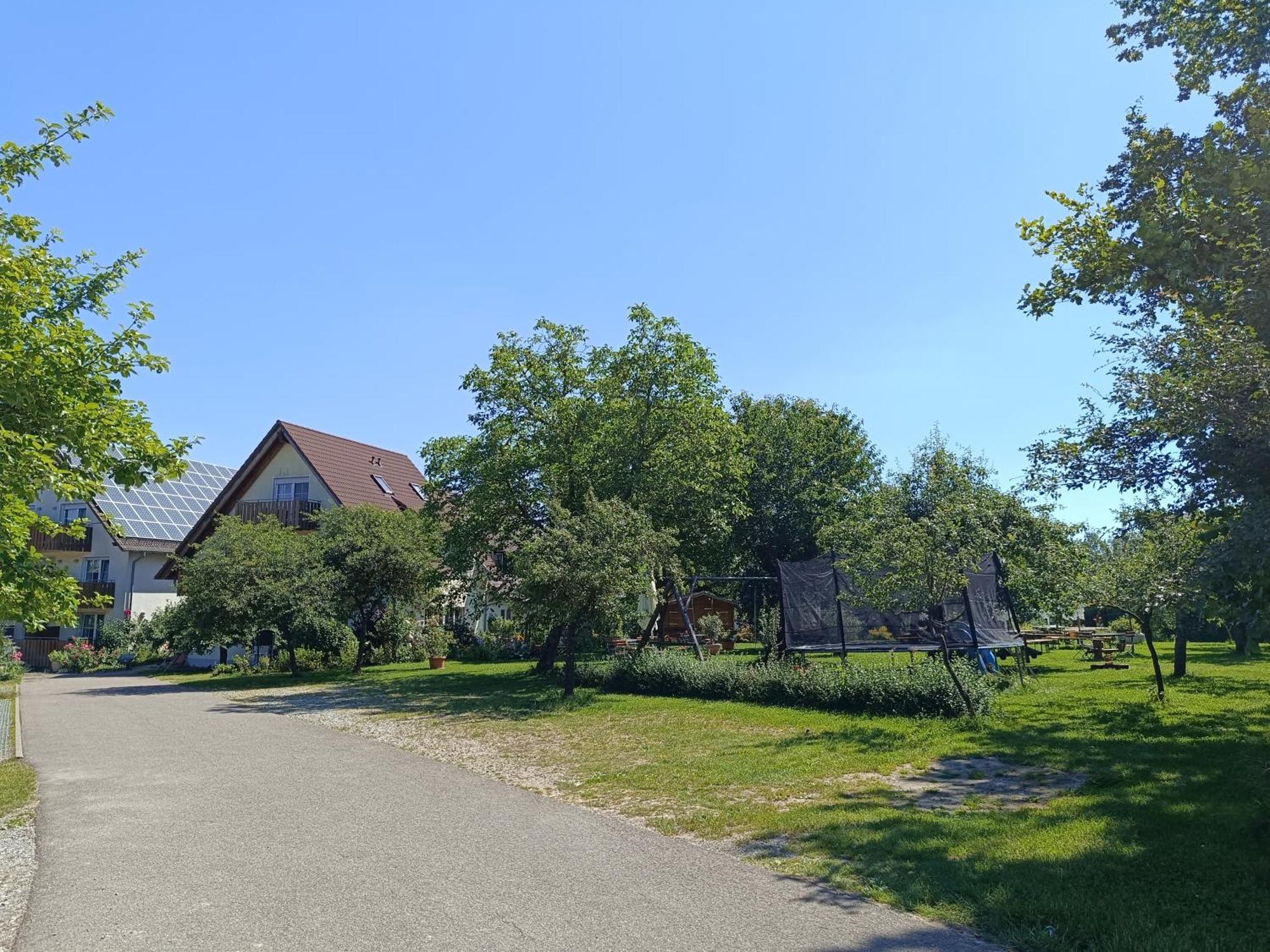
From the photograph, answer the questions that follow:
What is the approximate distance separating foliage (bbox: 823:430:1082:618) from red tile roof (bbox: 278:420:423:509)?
21250 millimetres

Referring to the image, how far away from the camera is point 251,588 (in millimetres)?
23859

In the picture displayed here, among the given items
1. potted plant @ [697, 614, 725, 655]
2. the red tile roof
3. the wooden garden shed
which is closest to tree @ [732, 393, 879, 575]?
potted plant @ [697, 614, 725, 655]

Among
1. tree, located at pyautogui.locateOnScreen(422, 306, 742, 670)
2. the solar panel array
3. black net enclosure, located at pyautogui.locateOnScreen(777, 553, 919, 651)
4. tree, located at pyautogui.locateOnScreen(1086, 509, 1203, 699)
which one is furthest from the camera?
the solar panel array

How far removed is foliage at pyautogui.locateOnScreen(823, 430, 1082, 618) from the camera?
13.7 meters

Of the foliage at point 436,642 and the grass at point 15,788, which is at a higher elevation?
the foliage at point 436,642

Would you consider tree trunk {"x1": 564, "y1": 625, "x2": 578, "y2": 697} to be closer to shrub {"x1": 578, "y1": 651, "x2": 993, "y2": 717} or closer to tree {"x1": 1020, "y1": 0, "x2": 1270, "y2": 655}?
shrub {"x1": 578, "y1": 651, "x2": 993, "y2": 717}

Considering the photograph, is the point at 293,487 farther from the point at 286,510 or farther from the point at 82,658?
the point at 82,658

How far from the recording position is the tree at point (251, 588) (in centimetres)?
2359

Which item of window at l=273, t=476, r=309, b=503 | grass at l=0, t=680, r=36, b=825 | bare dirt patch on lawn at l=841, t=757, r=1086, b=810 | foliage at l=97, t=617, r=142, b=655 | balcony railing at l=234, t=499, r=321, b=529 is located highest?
window at l=273, t=476, r=309, b=503

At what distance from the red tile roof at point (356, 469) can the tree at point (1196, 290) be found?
89.1 feet

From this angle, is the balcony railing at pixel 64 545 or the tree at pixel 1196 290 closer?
the tree at pixel 1196 290

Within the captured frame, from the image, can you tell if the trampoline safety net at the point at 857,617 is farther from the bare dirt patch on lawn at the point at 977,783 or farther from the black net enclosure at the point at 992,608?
the bare dirt patch on lawn at the point at 977,783

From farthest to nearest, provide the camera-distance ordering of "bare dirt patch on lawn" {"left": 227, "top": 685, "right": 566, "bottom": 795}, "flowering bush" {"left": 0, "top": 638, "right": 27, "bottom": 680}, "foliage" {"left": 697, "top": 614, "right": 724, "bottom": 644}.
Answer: "foliage" {"left": 697, "top": 614, "right": 724, "bottom": 644}
"flowering bush" {"left": 0, "top": 638, "right": 27, "bottom": 680}
"bare dirt patch on lawn" {"left": 227, "top": 685, "right": 566, "bottom": 795}

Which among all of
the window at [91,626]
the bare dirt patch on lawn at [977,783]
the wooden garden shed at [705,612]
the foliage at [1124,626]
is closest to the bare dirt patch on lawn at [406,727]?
the bare dirt patch on lawn at [977,783]
